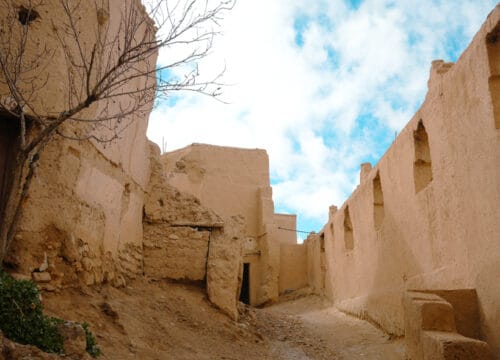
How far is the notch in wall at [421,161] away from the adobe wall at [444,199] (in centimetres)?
1

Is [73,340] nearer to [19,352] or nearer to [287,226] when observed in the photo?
[19,352]

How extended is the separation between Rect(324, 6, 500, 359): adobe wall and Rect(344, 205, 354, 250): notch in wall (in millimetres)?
1950

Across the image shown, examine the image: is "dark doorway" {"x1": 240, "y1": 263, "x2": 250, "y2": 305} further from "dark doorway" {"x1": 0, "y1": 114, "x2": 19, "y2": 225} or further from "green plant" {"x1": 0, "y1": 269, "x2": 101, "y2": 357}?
"green plant" {"x1": 0, "y1": 269, "x2": 101, "y2": 357}

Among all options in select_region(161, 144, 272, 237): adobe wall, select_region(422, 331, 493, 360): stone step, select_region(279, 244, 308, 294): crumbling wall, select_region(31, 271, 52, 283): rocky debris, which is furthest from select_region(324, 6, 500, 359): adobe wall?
select_region(161, 144, 272, 237): adobe wall

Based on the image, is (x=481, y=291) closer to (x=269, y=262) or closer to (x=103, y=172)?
(x=103, y=172)

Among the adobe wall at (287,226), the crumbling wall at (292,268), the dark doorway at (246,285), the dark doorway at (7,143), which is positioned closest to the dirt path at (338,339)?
the dark doorway at (7,143)

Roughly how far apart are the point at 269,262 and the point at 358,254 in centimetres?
600

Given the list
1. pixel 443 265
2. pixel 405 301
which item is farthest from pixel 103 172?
pixel 443 265

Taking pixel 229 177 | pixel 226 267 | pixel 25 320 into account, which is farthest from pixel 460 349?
pixel 229 177

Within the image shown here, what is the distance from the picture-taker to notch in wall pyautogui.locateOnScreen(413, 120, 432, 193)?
665 centimetres

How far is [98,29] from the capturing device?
218 inches

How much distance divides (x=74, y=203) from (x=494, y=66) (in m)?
4.51

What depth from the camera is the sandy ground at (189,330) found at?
4691mm

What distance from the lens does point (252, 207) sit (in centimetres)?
1691
